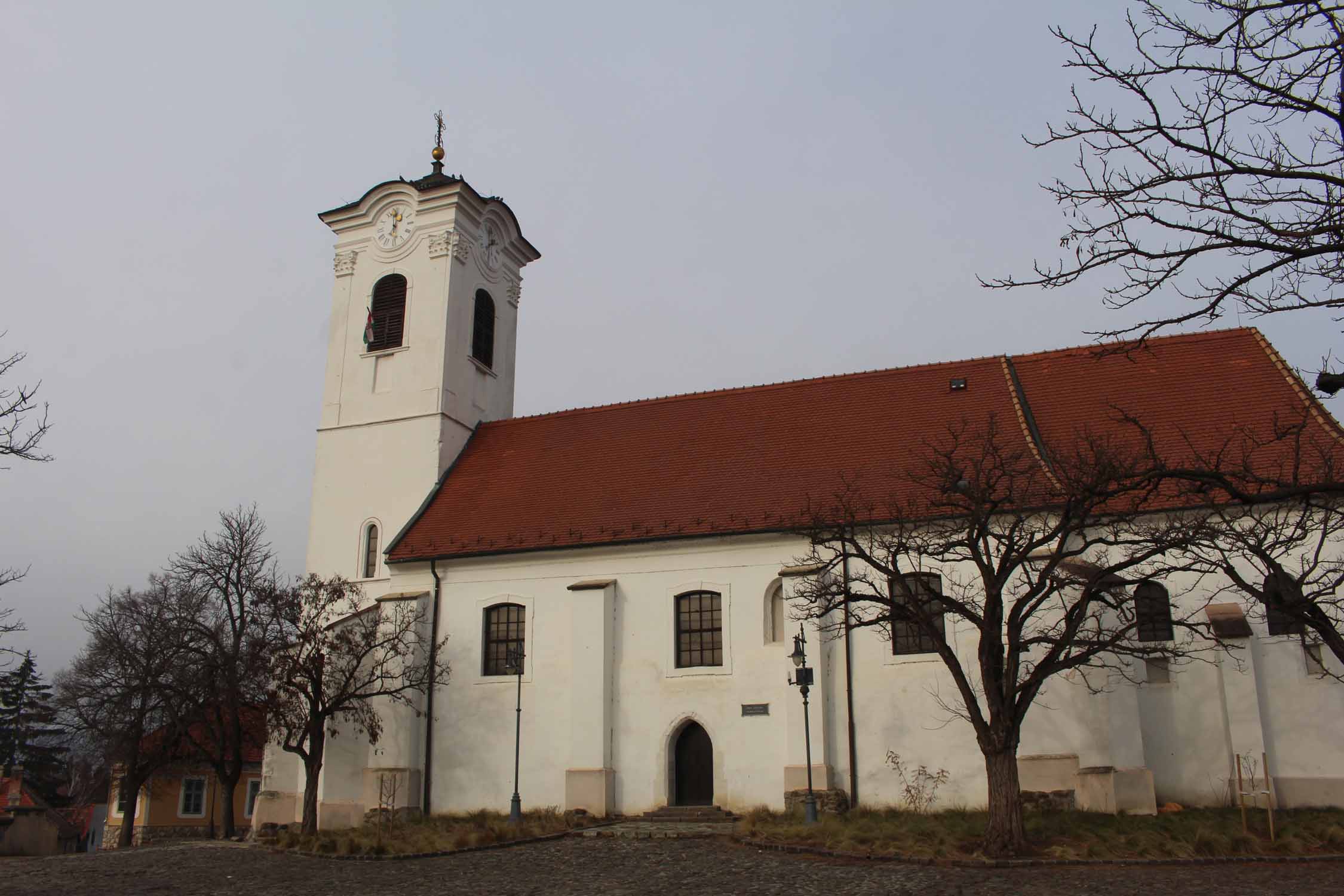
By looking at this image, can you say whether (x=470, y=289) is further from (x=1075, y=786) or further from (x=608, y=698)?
(x=1075, y=786)

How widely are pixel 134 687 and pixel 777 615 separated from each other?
1945cm

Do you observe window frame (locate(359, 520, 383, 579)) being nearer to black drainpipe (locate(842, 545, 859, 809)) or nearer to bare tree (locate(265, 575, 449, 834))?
bare tree (locate(265, 575, 449, 834))

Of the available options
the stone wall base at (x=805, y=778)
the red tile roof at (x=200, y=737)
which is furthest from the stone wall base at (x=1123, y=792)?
the red tile roof at (x=200, y=737)

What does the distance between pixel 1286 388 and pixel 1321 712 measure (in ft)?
21.0

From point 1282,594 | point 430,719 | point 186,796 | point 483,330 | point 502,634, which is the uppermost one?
point 483,330

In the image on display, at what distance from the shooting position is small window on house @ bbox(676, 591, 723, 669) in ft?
72.0

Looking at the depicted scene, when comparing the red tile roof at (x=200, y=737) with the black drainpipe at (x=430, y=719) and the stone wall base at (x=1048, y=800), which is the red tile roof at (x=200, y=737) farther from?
the stone wall base at (x=1048, y=800)

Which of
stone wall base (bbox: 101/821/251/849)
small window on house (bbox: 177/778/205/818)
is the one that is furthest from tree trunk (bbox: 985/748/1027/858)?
small window on house (bbox: 177/778/205/818)

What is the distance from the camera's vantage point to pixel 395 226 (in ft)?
96.1

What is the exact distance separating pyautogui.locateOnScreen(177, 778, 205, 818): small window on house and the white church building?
2301 cm

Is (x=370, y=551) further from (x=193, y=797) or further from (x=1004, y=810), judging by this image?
(x=193, y=797)

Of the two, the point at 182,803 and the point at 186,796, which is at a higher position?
the point at 186,796

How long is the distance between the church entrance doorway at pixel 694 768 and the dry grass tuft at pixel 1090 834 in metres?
2.88

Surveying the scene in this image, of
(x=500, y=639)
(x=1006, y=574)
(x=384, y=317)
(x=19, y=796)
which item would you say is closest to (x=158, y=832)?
(x=19, y=796)
